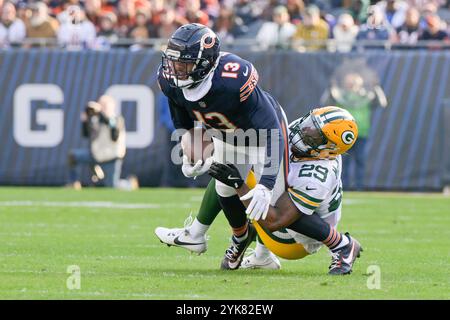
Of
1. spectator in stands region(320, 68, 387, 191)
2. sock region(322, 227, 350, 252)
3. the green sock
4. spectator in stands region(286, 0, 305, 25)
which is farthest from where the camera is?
spectator in stands region(286, 0, 305, 25)

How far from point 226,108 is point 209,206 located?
0.82 meters

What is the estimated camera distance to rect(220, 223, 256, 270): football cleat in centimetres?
702

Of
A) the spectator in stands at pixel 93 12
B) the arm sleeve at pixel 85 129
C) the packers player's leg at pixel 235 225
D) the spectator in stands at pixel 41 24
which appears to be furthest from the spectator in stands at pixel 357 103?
the packers player's leg at pixel 235 225

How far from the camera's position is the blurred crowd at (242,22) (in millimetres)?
15812

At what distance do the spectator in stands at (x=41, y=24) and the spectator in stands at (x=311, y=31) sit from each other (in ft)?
12.6

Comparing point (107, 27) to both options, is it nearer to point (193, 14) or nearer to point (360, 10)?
point (193, 14)

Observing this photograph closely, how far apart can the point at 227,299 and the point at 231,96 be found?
4.86 feet

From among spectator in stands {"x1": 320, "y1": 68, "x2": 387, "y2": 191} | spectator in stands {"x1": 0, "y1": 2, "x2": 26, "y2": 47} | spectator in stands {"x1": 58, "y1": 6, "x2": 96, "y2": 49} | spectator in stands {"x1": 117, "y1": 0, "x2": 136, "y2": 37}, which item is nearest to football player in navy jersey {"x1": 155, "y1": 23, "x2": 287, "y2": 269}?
spectator in stands {"x1": 320, "y1": 68, "x2": 387, "y2": 191}

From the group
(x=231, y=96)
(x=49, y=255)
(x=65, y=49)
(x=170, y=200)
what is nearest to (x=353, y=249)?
(x=231, y=96)

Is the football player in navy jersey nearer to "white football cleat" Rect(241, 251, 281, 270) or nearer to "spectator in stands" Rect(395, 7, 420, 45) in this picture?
"white football cleat" Rect(241, 251, 281, 270)

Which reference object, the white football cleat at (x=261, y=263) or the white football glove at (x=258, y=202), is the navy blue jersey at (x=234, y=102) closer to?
the white football glove at (x=258, y=202)

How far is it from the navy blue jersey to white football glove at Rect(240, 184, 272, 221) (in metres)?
0.07
